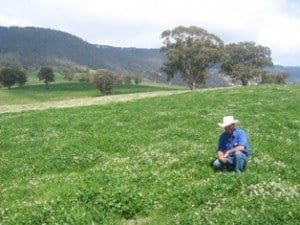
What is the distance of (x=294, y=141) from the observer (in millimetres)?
26094

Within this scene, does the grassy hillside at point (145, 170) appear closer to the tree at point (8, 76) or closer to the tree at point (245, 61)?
the tree at point (245, 61)

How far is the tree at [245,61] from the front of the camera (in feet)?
425

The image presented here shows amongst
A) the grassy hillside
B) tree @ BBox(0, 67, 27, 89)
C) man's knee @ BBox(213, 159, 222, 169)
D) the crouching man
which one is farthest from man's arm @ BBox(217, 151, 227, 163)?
tree @ BBox(0, 67, 27, 89)

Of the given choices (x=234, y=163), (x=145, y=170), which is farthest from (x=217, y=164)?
(x=145, y=170)

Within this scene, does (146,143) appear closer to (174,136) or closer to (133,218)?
(174,136)

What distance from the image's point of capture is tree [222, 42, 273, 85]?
425ft

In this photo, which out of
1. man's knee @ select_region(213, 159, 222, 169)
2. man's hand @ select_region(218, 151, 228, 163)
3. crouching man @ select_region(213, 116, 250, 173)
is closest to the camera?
crouching man @ select_region(213, 116, 250, 173)

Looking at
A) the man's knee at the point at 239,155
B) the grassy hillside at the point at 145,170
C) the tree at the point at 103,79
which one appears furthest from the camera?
the tree at the point at 103,79

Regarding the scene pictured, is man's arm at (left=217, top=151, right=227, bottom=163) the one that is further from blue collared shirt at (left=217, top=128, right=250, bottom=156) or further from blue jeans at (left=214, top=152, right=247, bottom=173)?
blue collared shirt at (left=217, top=128, right=250, bottom=156)

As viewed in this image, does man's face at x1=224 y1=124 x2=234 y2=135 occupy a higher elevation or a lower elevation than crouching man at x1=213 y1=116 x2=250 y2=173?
higher

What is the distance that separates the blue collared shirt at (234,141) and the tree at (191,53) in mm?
99819

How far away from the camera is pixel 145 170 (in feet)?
68.7

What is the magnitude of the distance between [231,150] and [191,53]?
336ft

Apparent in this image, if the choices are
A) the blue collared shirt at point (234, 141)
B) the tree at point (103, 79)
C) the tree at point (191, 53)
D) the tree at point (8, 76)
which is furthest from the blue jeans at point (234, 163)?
the tree at point (8, 76)
